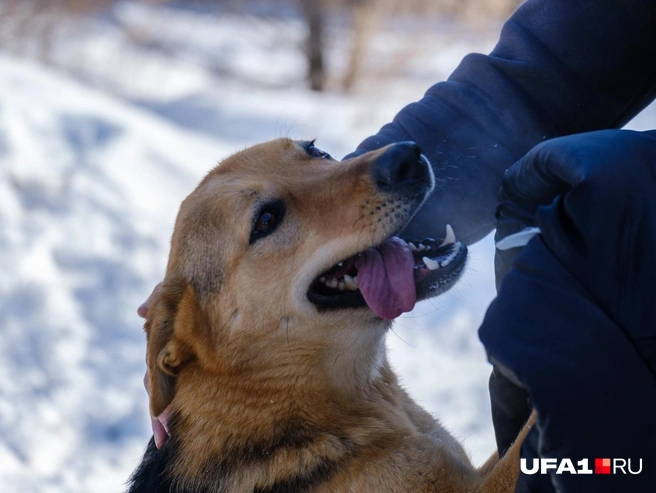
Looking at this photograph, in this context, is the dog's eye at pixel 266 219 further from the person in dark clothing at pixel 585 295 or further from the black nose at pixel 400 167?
the person in dark clothing at pixel 585 295

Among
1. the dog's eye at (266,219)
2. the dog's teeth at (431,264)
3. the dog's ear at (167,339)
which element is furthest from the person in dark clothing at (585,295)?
the dog's ear at (167,339)

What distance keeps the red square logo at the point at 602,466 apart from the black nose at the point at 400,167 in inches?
53.0

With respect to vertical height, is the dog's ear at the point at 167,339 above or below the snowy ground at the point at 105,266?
below

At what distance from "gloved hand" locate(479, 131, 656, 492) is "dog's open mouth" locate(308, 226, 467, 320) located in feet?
2.82

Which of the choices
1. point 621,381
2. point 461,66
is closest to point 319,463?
point 621,381

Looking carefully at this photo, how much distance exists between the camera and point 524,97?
2760 millimetres

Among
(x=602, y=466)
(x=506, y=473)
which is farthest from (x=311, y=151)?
(x=602, y=466)

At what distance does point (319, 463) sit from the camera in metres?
2.46

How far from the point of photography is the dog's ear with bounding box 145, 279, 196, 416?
2611 mm

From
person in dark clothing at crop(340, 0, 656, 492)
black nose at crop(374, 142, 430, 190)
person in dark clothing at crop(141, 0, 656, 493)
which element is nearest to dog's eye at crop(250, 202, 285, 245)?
black nose at crop(374, 142, 430, 190)

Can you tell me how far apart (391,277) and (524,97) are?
2.97 feet

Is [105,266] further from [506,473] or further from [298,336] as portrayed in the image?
[506,473]

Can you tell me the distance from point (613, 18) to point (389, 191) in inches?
38.6

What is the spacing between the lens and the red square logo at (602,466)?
58.2 inches
